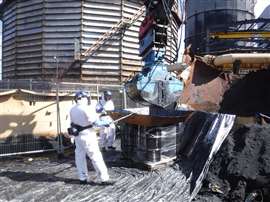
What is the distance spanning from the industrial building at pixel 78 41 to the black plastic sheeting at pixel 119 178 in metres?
11.6

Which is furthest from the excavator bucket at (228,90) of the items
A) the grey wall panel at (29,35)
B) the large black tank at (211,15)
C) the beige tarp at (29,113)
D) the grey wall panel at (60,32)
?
the grey wall panel at (29,35)

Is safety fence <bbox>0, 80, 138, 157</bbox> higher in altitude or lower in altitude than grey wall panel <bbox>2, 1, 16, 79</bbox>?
lower

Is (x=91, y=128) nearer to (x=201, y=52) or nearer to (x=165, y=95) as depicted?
(x=165, y=95)

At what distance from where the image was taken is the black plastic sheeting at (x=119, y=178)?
6.97 m

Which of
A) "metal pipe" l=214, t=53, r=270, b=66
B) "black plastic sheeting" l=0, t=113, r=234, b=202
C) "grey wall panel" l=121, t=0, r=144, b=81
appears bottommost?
"black plastic sheeting" l=0, t=113, r=234, b=202

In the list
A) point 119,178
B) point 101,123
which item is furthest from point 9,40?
point 119,178

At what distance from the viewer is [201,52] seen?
67.2 ft

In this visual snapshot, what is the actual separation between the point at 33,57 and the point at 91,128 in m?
15.2

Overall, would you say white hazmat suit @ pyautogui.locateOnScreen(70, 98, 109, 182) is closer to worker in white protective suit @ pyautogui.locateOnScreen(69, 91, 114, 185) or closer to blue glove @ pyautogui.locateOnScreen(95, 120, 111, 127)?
worker in white protective suit @ pyautogui.locateOnScreen(69, 91, 114, 185)

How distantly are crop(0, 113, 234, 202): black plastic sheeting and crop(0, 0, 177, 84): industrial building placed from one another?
38.1ft

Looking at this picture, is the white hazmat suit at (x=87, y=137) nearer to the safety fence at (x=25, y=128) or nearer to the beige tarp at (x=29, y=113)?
the safety fence at (x=25, y=128)

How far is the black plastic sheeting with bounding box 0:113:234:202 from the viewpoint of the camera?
6.97 m

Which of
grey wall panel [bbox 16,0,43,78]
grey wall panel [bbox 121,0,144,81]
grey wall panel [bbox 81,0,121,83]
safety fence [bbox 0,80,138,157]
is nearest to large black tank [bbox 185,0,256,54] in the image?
grey wall panel [bbox 121,0,144,81]

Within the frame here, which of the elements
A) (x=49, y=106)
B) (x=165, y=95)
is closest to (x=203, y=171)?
(x=165, y=95)
